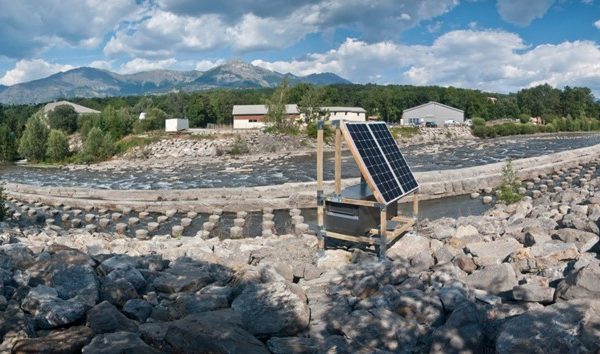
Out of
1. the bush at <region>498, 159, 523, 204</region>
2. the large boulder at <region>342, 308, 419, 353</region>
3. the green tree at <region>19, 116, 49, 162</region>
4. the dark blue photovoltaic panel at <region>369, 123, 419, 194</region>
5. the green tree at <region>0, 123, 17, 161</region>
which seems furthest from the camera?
the green tree at <region>0, 123, 17, 161</region>

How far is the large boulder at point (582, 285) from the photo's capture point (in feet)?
17.2

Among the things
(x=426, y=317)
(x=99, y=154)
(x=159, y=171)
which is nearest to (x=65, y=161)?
(x=99, y=154)

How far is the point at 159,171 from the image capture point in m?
39.2

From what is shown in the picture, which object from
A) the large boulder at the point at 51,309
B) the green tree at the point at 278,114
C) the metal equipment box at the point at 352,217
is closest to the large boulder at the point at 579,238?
the metal equipment box at the point at 352,217

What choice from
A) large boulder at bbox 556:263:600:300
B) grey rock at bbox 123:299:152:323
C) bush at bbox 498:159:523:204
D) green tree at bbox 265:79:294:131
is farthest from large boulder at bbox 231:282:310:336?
green tree at bbox 265:79:294:131

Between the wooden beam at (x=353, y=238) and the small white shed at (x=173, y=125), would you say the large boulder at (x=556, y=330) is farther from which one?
the small white shed at (x=173, y=125)

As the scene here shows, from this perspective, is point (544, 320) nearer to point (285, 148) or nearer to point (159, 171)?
point (159, 171)

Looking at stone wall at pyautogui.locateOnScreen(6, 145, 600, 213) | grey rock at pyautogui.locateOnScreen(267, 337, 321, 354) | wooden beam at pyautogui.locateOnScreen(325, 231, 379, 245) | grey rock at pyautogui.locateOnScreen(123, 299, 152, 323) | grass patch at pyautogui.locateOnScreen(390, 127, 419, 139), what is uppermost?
grass patch at pyautogui.locateOnScreen(390, 127, 419, 139)

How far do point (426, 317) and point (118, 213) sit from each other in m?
18.4

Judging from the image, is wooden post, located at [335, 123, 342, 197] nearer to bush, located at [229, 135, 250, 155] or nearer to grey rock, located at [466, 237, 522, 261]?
grey rock, located at [466, 237, 522, 261]

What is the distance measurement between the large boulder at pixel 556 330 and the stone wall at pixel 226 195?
16.7 metres

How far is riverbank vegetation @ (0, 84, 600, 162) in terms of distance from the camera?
62281 millimetres

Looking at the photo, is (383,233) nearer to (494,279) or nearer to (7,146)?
(494,279)

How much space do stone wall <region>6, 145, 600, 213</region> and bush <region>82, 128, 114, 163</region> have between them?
89.4ft
